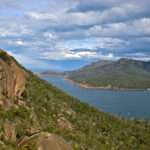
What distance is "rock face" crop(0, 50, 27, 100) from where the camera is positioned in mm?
24906

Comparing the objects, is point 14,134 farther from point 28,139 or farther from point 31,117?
point 31,117

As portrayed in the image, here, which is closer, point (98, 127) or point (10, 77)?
point (10, 77)

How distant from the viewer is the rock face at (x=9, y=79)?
2491 centimetres

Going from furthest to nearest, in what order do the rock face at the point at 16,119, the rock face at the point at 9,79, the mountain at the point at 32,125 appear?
1. the rock face at the point at 9,79
2. the mountain at the point at 32,125
3. the rock face at the point at 16,119

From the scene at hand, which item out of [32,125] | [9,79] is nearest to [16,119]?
[32,125]

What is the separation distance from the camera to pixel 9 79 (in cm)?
2564

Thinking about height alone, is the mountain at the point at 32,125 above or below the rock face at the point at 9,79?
below

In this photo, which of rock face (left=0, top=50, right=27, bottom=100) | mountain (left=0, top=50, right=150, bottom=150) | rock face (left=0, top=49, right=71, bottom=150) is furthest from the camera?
rock face (left=0, top=50, right=27, bottom=100)

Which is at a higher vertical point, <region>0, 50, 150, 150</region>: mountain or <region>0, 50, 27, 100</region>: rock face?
<region>0, 50, 27, 100</region>: rock face

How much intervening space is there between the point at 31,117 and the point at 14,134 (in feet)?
20.6

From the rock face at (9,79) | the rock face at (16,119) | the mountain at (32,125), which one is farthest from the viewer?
the rock face at (9,79)

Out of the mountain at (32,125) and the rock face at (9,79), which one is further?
the rock face at (9,79)

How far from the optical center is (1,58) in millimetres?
27438

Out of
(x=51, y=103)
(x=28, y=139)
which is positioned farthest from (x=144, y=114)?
(x=28, y=139)
